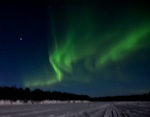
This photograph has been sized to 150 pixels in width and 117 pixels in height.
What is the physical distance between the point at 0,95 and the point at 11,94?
31.3 feet

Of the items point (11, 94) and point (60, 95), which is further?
point (60, 95)

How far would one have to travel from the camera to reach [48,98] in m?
151

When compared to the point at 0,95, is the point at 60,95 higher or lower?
higher

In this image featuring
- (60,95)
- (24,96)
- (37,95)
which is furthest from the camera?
(60,95)

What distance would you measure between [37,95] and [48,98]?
19237mm

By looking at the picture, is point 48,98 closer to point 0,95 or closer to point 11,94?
point 11,94

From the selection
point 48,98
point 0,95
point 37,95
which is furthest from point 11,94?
point 48,98

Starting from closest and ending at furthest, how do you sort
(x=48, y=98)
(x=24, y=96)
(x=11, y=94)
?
(x=11, y=94) → (x=24, y=96) → (x=48, y=98)

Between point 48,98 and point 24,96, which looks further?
point 48,98

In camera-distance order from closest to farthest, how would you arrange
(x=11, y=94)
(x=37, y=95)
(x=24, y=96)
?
(x=11, y=94) < (x=24, y=96) < (x=37, y=95)

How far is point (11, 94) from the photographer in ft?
334

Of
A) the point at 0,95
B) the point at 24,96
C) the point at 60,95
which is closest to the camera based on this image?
the point at 0,95

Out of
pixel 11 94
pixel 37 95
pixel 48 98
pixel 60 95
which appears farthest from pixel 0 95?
pixel 60 95

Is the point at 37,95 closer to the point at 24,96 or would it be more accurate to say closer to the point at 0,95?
the point at 24,96
